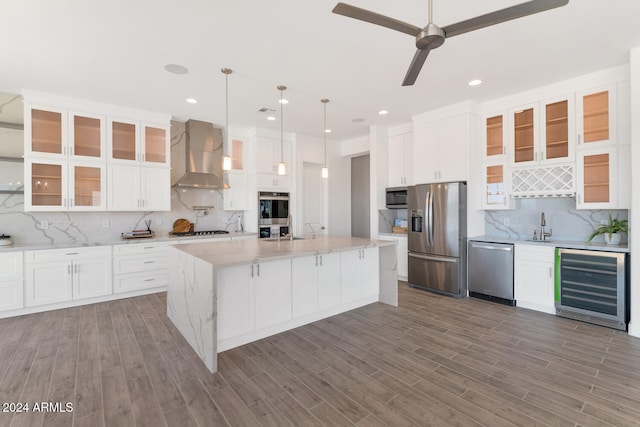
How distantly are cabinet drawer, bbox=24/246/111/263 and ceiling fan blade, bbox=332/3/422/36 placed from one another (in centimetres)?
432

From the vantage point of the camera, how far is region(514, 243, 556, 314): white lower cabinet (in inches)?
144

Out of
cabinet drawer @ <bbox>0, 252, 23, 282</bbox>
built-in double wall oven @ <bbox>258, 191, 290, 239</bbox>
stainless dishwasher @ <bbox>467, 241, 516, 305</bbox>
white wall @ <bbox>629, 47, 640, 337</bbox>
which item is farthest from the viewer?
built-in double wall oven @ <bbox>258, 191, 290, 239</bbox>

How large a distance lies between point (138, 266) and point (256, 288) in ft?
8.51

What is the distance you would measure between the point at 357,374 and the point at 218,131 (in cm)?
482

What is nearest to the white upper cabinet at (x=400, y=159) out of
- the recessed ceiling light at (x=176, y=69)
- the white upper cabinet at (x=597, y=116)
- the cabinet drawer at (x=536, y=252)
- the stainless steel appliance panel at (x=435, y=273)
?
the stainless steel appliance panel at (x=435, y=273)

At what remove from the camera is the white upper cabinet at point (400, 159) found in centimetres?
542

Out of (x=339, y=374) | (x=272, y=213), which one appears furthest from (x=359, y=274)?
(x=272, y=213)

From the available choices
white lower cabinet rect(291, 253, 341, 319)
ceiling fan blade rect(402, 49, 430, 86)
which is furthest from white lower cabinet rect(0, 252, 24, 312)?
ceiling fan blade rect(402, 49, 430, 86)

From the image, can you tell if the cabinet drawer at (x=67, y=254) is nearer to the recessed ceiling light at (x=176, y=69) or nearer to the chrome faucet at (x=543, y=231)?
the recessed ceiling light at (x=176, y=69)

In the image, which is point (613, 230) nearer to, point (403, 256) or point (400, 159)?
point (403, 256)

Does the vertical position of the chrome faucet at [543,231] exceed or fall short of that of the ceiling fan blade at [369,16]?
it falls short

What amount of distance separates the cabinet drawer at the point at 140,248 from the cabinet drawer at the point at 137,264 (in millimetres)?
77

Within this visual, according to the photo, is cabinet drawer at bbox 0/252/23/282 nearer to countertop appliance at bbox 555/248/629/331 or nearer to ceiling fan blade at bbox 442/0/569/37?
ceiling fan blade at bbox 442/0/569/37

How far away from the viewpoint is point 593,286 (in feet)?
10.9
